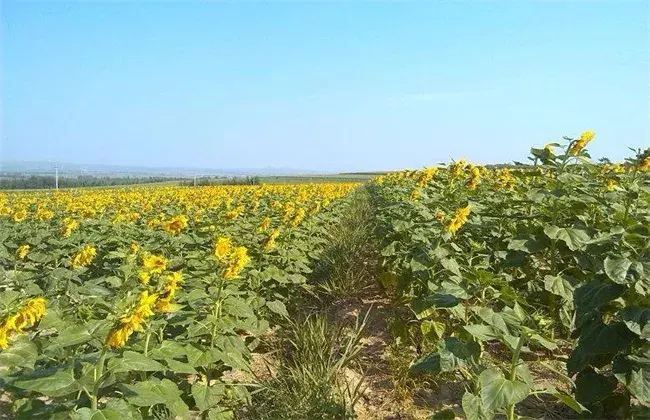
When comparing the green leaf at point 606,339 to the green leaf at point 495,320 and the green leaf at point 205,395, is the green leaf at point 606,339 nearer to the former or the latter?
the green leaf at point 495,320

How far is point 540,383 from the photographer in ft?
Answer: 11.6

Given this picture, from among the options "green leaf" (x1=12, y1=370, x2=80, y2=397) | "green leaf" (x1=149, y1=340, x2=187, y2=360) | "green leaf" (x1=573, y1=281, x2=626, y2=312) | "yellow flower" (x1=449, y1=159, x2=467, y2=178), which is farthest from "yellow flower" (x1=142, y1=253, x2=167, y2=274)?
"yellow flower" (x1=449, y1=159, x2=467, y2=178)

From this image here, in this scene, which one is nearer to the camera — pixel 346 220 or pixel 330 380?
pixel 330 380

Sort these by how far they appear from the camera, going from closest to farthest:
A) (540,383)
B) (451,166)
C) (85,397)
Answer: (85,397)
(540,383)
(451,166)

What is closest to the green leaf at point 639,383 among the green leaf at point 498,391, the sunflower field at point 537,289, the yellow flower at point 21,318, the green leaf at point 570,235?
the sunflower field at point 537,289

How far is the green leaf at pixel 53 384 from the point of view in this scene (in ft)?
6.05

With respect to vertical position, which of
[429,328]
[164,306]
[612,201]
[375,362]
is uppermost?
[612,201]

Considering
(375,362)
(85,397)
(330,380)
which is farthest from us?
(375,362)

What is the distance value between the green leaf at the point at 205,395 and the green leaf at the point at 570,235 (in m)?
2.48

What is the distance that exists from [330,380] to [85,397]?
157 cm

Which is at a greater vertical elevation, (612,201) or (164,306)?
(612,201)

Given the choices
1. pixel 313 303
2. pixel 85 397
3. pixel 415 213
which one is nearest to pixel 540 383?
pixel 415 213

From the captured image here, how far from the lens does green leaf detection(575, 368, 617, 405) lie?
257 cm

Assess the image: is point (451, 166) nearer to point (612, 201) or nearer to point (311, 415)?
point (612, 201)
